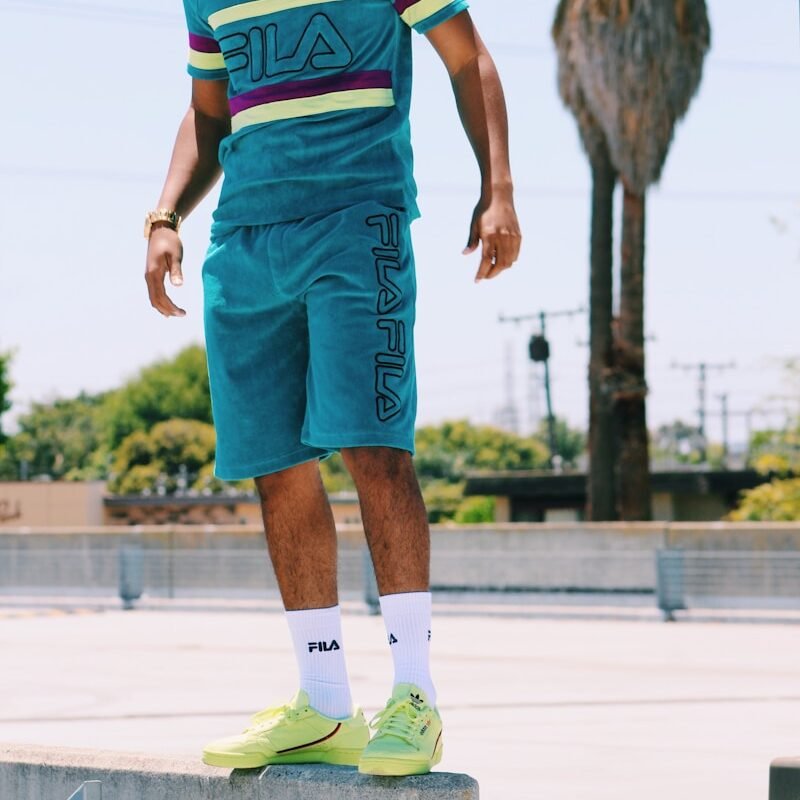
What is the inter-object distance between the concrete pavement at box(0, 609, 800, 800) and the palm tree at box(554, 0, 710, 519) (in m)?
7.52

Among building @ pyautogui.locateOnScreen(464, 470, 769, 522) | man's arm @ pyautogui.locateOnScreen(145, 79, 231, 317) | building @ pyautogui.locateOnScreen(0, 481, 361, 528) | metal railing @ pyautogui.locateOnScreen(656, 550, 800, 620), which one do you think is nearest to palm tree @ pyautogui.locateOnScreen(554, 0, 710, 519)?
metal railing @ pyautogui.locateOnScreen(656, 550, 800, 620)

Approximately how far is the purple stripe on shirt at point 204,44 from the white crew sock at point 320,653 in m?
1.49

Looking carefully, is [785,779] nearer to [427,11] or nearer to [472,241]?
[472,241]

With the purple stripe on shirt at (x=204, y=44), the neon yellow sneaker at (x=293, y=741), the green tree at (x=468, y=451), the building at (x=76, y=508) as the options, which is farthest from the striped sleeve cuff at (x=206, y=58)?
the green tree at (x=468, y=451)

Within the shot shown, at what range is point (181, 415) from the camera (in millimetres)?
101062

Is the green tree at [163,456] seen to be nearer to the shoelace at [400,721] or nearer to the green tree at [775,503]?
the green tree at [775,503]

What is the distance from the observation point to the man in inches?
139

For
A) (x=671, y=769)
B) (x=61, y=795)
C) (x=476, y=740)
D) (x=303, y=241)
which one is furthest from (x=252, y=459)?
(x=476, y=740)

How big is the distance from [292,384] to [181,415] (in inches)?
3874

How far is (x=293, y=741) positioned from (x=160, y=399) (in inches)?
3964

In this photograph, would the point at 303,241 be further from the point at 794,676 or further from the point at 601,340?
the point at 601,340

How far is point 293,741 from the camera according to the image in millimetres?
3676

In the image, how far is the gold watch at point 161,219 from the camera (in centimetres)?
399

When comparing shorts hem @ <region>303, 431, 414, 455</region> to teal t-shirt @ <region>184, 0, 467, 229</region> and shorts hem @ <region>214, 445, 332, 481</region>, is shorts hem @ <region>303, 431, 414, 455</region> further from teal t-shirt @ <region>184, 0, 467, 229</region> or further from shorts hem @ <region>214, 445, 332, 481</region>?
teal t-shirt @ <region>184, 0, 467, 229</region>
